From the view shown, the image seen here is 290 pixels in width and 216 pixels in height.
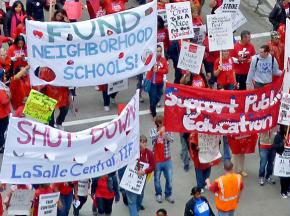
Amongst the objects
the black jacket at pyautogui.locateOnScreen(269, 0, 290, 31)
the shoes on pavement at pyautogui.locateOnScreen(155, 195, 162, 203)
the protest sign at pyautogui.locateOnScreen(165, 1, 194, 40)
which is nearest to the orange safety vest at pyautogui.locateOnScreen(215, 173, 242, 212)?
the shoes on pavement at pyautogui.locateOnScreen(155, 195, 162, 203)

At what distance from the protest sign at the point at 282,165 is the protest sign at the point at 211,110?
0.60 metres

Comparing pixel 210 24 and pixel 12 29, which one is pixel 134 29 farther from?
pixel 12 29

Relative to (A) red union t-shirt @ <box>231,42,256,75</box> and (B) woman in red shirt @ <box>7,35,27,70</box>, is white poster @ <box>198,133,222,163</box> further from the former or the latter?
(B) woman in red shirt @ <box>7,35,27,70</box>

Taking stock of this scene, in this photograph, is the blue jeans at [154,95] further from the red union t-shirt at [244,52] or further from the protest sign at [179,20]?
the red union t-shirt at [244,52]

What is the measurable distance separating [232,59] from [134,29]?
3.44 meters

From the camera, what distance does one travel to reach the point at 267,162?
18203 millimetres

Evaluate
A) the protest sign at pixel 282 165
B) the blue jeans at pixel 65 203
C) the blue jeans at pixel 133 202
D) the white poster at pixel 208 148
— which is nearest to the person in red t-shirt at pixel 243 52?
the white poster at pixel 208 148

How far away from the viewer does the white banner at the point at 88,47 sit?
16.8 meters

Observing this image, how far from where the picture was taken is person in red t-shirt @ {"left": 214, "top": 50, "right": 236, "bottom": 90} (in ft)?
64.3

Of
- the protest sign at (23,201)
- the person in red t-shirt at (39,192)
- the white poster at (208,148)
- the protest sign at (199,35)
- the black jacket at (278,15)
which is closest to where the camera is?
the protest sign at (23,201)

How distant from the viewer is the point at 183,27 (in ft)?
67.1

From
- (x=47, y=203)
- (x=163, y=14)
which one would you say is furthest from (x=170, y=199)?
(x=163, y=14)

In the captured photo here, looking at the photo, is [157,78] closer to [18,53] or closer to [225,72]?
[225,72]

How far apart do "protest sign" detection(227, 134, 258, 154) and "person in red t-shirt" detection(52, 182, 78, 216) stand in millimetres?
3037
